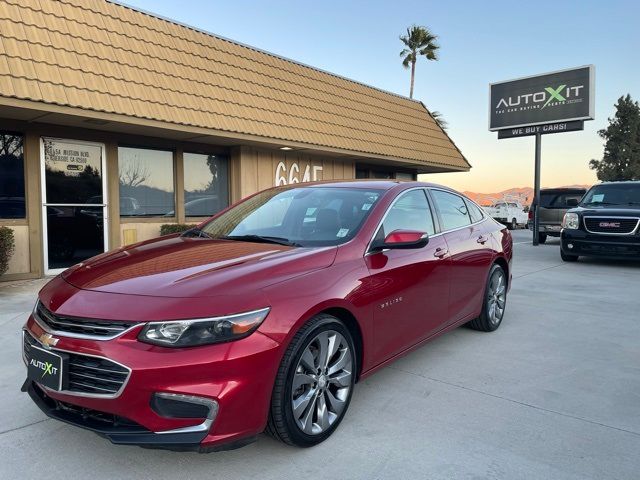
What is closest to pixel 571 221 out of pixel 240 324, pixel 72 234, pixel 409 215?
pixel 409 215

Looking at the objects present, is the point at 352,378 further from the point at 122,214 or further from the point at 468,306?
the point at 122,214

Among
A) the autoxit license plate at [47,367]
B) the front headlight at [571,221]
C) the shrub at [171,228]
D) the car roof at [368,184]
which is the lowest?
the autoxit license plate at [47,367]

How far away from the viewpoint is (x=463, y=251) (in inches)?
176

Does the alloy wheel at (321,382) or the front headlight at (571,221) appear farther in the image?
the front headlight at (571,221)

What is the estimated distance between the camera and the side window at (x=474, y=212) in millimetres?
5035

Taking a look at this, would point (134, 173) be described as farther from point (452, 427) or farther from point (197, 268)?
point (452, 427)

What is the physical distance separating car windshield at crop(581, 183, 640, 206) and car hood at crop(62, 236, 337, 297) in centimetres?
1023

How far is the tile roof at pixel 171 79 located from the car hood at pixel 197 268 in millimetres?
4705

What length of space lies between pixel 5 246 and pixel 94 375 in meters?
5.98

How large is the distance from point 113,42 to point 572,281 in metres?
8.59

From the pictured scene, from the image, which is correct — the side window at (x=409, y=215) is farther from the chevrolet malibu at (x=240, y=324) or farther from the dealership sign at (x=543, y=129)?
the dealership sign at (x=543, y=129)

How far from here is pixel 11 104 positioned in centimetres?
654

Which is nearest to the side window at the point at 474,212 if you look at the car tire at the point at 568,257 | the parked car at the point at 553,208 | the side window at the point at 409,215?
the side window at the point at 409,215

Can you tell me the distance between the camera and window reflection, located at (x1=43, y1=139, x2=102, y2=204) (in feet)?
26.8
